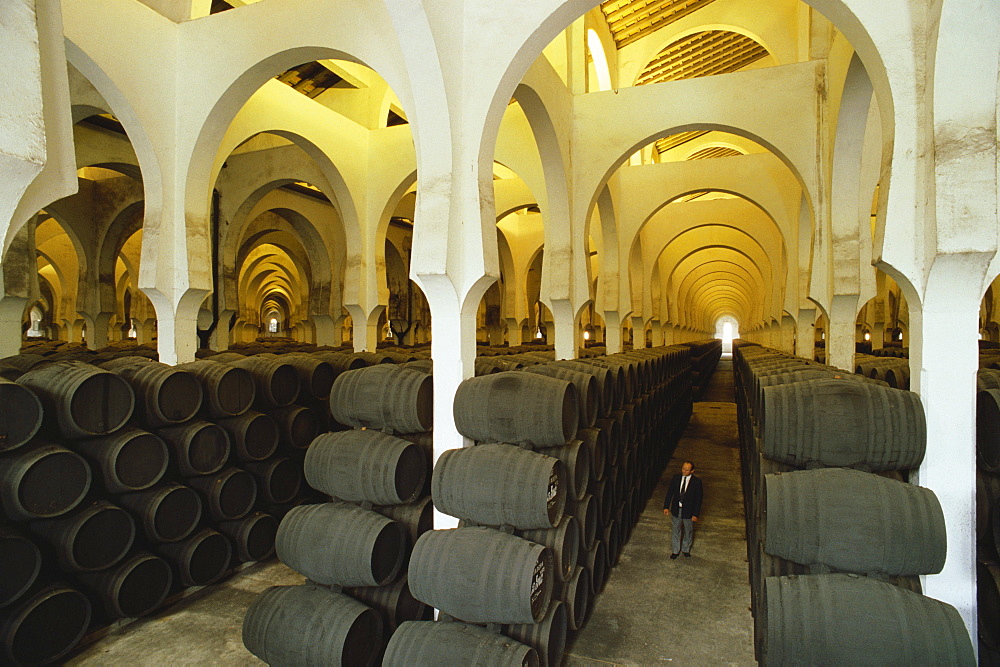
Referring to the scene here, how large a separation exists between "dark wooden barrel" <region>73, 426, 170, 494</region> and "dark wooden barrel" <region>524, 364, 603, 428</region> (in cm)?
344

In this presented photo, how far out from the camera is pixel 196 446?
16.7 ft

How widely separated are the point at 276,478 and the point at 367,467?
2164 millimetres

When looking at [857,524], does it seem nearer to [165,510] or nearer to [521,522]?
[521,522]

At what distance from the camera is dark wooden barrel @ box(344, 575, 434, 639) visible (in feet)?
13.1

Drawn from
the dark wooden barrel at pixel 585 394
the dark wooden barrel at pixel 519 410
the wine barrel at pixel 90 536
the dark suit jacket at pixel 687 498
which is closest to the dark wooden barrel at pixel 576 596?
the dark wooden barrel at pixel 519 410

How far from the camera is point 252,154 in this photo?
14945mm

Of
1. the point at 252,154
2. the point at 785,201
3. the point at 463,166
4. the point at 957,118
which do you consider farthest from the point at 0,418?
the point at 785,201

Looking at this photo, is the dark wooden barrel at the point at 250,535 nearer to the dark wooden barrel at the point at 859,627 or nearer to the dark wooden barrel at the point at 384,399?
the dark wooden barrel at the point at 384,399

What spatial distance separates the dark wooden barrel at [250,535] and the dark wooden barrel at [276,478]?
0.73 ft

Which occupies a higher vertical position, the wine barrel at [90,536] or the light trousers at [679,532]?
the wine barrel at [90,536]

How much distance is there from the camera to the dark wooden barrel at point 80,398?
14.1 ft

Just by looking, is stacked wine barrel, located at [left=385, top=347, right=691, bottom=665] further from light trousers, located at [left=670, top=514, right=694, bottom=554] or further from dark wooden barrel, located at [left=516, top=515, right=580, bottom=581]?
light trousers, located at [left=670, top=514, right=694, bottom=554]

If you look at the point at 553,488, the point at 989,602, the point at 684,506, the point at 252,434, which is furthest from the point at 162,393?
the point at 989,602

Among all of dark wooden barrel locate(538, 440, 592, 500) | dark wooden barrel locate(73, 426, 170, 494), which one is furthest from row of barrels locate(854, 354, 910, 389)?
dark wooden barrel locate(73, 426, 170, 494)
